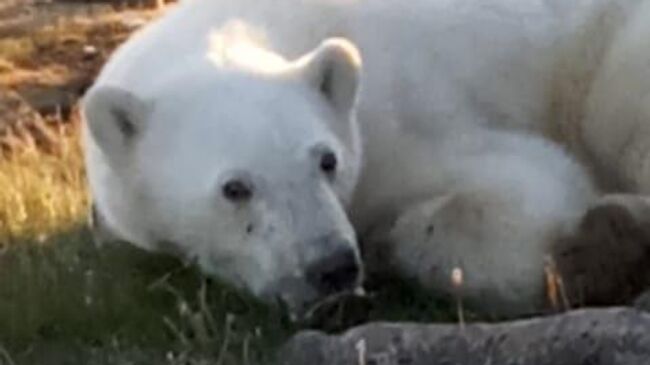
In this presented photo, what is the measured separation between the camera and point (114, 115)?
6828mm

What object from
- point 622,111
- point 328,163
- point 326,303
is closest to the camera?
point 326,303

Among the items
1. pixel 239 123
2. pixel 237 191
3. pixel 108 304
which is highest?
pixel 239 123

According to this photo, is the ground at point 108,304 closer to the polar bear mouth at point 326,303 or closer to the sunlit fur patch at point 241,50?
the polar bear mouth at point 326,303

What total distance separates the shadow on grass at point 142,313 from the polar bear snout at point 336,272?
0.18m

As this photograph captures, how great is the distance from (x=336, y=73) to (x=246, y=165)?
0.51 metres

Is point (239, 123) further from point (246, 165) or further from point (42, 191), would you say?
point (42, 191)

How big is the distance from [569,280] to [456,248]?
507 mm

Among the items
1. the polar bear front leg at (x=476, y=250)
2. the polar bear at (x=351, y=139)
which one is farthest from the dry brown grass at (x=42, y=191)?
the polar bear front leg at (x=476, y=250)

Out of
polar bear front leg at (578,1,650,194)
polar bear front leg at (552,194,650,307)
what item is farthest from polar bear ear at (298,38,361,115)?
polar bear front leg at (578,1,650,194)

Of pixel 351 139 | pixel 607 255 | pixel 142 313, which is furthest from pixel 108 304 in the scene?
pixel 607 255

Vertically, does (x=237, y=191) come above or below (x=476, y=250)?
above

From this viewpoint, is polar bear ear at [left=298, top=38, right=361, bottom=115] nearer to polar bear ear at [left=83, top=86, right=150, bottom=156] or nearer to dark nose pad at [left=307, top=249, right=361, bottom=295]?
polar bear ear at [left=83, top=86, right=150, bottom=156]

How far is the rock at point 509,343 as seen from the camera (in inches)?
198

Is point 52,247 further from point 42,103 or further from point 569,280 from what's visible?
point 42,103
